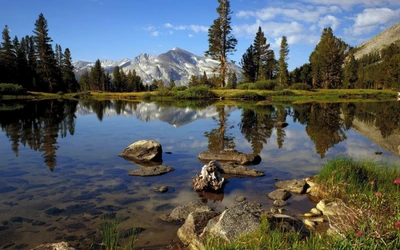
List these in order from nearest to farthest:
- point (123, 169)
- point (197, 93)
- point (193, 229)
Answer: point (193, 229) → point (123, 169) → point (197, 93)

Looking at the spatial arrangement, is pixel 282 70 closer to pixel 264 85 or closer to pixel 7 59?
pixel 264 85

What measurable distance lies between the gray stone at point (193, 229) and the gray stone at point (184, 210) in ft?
2.62

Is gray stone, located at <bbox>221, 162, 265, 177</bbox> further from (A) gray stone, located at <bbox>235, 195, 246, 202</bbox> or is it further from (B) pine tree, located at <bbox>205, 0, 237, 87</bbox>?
(B) pine tree, located at <bbox>205, 0, 237, 87</bbox>

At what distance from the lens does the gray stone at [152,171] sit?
40.6 feet

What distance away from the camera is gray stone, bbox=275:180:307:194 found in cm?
1048

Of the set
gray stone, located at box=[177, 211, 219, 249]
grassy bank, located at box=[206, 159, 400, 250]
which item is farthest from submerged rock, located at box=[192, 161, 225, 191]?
grassy bank, located at box=[206, 159, 400, 250]

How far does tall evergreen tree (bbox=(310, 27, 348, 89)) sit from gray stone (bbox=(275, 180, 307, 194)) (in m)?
80.7

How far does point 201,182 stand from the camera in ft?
35.3

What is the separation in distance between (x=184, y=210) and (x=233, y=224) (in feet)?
7.89

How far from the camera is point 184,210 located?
332 inches

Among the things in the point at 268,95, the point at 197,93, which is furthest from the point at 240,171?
the point at 197,93

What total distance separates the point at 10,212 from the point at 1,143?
12123mm

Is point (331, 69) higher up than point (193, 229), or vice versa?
point (331, 69)

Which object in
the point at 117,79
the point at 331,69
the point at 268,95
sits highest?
the point at 331,69
